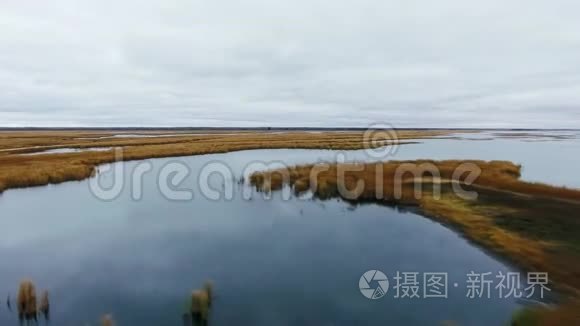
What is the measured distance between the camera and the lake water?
10273 mm

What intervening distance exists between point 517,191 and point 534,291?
47.6 feet

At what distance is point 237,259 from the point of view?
13.9 meters

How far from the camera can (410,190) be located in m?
24.2

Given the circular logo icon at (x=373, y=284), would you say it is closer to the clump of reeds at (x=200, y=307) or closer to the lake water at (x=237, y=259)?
the lake water at (x=237, y=259)

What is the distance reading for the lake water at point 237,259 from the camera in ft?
33.7

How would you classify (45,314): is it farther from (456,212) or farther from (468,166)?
(468,166)
